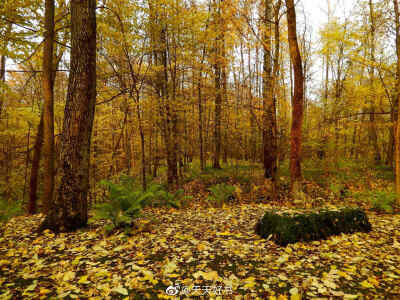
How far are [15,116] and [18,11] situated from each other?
377 centimetres

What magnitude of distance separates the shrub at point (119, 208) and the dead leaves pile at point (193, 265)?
0.89 feet

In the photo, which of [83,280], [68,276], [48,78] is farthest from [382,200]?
[48,78]

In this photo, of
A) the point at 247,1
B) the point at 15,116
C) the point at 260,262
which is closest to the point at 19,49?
the point at 15,116

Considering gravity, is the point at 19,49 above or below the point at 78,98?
above

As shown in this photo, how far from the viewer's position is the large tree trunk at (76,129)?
3639 millimetres

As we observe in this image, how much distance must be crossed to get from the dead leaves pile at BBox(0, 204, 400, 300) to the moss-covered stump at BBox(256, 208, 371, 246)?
0.44ft

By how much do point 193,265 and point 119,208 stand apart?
179 centimetres

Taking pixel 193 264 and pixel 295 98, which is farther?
pixel 295 98

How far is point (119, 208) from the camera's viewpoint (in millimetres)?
3797

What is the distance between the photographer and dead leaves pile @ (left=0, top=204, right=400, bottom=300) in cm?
220

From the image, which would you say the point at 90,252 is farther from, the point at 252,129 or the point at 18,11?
the point at 252,129

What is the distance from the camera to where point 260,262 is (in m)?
2.84

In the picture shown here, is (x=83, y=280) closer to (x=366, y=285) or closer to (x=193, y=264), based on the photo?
(x=193, y=264)

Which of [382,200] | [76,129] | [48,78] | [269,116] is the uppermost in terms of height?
[48,78]
